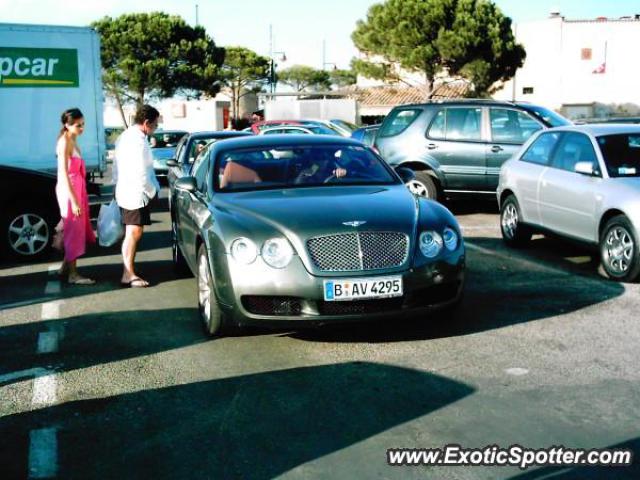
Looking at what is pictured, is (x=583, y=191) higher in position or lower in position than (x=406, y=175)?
lower

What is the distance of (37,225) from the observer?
981 cm

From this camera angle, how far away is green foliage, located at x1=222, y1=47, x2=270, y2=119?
6425 cm

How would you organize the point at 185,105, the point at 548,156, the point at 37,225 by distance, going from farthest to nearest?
the point at 185,105, the point at 37,225, the point at 548,156

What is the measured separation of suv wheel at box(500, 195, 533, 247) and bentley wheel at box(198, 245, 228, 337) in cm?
455

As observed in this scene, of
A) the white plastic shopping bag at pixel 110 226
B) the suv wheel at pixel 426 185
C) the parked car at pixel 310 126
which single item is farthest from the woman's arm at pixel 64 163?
the parked car at pixel 310 126

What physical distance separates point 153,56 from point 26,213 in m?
45.5

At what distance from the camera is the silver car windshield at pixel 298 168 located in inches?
262

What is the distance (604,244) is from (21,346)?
17.2ft

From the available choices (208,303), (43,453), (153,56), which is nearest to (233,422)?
(43,453)

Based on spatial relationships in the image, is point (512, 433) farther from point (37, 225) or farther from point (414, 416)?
point (37, 225)

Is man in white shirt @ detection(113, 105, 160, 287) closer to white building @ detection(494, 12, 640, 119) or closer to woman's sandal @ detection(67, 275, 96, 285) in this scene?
woman's sandal @ detection(67, 275, 96, 285)

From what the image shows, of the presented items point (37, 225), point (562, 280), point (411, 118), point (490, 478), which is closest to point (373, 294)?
point (490, 478)

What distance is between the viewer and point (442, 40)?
1715 inches

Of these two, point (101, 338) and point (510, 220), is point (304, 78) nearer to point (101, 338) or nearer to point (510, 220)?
point (510, 220)
